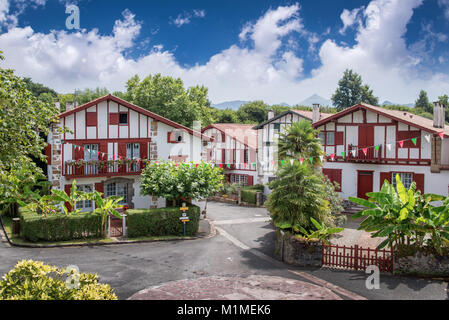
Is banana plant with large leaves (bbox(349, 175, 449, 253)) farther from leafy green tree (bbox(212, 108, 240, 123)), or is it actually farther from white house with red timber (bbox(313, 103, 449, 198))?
leafy green tree (bbox(212, 108, 240, 123))

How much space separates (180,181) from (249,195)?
13354mm

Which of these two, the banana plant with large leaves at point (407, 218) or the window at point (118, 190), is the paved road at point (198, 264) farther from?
the window at point (118, 190)

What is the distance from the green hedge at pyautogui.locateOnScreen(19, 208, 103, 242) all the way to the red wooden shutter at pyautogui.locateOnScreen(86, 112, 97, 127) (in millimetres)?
6725

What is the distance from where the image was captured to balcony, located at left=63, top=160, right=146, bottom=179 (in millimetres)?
24234

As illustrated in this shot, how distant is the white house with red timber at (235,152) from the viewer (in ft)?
129

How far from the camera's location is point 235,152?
41.5 metres

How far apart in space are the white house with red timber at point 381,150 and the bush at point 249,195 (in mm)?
7014

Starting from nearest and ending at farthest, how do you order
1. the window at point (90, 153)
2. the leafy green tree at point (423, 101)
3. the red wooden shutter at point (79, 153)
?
the red wooden shutter at point (79, 153)
the window at point (90, 153)
the leafy green tree at point (423, 101)

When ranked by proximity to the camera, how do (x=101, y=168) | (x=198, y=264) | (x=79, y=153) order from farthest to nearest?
(x=101, y=168) < (x=79, y=153) < (x=198, y=264)

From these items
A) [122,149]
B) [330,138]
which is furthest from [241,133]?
[122,149]

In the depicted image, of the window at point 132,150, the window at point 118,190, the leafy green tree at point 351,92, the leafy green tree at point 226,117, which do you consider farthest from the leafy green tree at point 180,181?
the leafy green tree at point 351,92

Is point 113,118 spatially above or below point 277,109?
below

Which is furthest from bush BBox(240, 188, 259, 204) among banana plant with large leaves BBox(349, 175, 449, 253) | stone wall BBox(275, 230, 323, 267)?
banana plant with large leaves BBox(349, 175, 449, 253)

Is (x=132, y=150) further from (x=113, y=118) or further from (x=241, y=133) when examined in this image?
(x=241, y=133)
